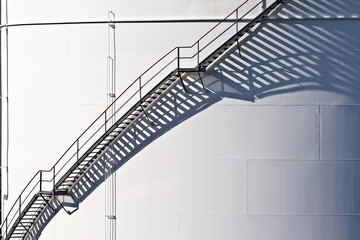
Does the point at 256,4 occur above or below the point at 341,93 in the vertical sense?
above

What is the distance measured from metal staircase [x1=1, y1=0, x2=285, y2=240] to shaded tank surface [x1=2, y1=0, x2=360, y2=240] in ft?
0.64

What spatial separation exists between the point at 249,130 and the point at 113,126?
103 inches

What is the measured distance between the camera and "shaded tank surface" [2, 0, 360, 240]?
14.1 m

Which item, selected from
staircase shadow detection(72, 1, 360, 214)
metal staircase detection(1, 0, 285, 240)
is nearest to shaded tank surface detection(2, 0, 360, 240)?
staircase shadow detection(72, 1, 360, 214)

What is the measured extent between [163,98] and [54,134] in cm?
242

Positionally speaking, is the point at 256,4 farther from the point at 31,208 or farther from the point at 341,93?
the point at 31,208

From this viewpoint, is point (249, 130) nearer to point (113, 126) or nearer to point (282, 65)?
point (282, 65)

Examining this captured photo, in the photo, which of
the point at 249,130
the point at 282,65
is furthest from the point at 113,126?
the point at 282,65

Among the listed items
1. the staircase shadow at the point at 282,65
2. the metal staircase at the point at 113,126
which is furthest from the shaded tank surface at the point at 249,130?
the metal staircase at the point at 113,126

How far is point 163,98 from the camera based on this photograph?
14438 mm

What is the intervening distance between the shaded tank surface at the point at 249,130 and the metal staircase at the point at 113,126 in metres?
0.20

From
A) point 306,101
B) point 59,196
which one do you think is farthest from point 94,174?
point 306,101

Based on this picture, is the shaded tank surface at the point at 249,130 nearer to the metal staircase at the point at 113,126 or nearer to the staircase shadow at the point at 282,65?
the staircase shadow at the point at 282,65

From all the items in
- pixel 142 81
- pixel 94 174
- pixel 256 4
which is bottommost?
pixel 94 174
